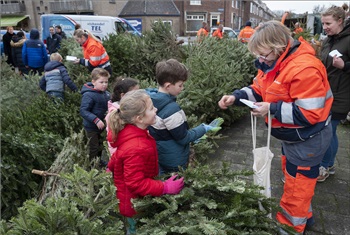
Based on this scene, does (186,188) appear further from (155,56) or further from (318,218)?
(155,56)

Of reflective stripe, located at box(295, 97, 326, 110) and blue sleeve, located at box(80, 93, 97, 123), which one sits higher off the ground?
reflective stripe, located at box(295, 97, 326, 110)

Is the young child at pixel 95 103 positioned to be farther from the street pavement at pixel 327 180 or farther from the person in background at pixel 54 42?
the person in background at pixel 54 42

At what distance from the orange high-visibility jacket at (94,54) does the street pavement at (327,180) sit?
2.84 metres

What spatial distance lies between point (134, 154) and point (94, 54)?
435 centimetres

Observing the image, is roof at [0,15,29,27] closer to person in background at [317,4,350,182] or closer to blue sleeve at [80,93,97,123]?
blue sleeve at [80,93,97,123]

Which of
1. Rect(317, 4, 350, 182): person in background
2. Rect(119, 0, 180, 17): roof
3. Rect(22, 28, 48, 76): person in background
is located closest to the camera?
Rect(317, 4, 350, 182): person in background

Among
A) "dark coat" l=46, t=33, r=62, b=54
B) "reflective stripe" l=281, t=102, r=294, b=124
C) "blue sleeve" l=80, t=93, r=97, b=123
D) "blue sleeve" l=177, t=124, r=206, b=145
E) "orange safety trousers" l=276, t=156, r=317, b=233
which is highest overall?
"dark coat" l=46, t=33, r=62, b=54

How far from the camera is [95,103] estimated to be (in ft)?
13.1

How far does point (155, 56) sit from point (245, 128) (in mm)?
3192

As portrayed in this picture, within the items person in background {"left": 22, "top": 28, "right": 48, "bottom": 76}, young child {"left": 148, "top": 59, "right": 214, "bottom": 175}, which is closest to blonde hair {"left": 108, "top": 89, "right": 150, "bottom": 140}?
young child {"left": 148, "top": 59, "right": 214, "bottom": 175}

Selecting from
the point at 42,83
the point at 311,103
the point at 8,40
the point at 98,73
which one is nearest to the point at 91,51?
the point at 42,83

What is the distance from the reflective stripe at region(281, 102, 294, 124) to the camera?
82.7 inches

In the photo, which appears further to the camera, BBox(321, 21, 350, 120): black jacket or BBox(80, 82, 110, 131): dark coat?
BBox(80, 82, 110, 131): dark coat

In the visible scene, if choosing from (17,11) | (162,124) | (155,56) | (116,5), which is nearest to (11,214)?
(162,124)
